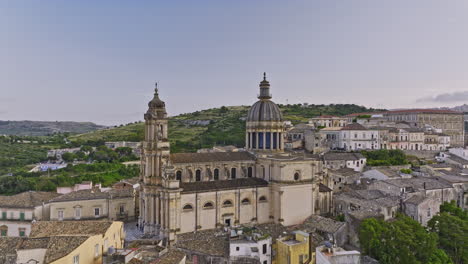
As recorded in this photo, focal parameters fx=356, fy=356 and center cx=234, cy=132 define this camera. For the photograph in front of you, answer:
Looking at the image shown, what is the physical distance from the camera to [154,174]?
3494cm

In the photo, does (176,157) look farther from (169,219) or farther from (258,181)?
(258,181)

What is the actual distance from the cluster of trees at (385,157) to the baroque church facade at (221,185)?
2402cm

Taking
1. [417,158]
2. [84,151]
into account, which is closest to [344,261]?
[417,158]

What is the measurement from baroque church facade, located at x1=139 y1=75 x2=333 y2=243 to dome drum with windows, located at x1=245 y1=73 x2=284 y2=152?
0.37 feet

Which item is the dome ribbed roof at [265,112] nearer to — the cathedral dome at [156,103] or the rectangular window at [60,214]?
the cathedral dome at [156,103]

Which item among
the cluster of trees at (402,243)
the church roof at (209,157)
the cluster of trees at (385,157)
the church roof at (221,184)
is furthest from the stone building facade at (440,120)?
the church roof at (221,184)

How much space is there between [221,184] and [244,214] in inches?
155

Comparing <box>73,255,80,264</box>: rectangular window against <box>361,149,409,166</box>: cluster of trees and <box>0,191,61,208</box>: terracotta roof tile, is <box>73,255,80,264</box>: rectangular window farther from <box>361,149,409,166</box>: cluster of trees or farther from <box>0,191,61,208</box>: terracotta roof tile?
<box>361,149,409,166</box>: cluster of trees

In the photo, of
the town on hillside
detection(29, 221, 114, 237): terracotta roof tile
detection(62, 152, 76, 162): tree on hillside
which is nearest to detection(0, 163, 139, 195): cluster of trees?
detection(62, 152, 76, 162): tree on hillside

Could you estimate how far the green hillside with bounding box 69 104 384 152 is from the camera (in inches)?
3601

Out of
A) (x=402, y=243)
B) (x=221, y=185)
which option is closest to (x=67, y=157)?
(x=221, y=185)

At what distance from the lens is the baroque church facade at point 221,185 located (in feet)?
109

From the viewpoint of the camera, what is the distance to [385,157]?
6222 cm

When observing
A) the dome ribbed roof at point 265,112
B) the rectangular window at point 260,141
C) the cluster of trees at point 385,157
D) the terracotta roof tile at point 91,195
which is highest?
the dome ribbed roof at point 265,112
